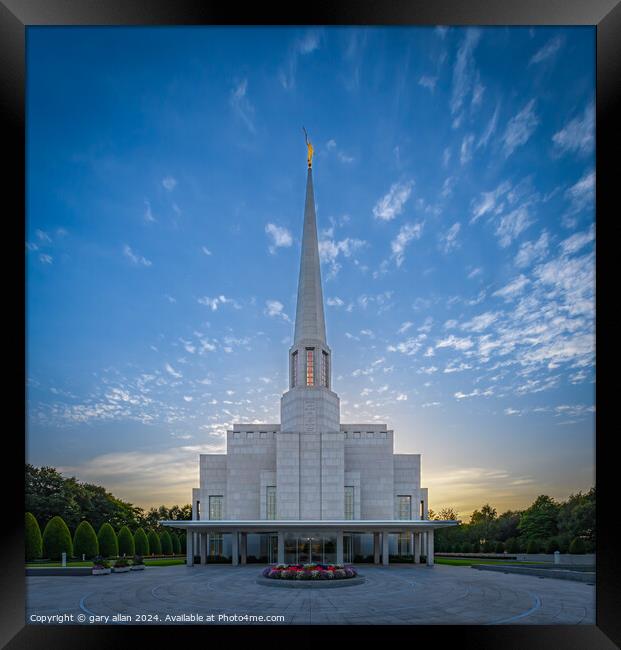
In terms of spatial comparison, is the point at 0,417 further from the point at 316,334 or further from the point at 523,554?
the point at 523,554

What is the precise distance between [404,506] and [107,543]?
1511 centimetres

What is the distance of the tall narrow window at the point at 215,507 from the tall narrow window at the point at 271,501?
9.33 ft

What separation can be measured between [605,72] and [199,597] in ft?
46.1

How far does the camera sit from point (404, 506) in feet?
101

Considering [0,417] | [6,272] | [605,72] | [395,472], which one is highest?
[605,72]

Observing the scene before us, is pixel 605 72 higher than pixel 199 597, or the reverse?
pixel 605 72

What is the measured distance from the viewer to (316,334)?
30.2 meters

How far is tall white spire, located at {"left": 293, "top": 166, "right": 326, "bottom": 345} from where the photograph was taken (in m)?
30.3

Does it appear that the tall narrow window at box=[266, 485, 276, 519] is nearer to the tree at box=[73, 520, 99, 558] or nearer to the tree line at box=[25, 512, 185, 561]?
the tree line at box=[25, 512, 185, 561]

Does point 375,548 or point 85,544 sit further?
point 85,544

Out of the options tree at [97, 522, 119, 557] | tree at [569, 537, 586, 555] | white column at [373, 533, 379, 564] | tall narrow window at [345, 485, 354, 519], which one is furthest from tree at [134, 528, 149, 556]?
tree at [569, 537, 586, 555]

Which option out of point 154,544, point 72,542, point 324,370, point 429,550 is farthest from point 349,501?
point 72,542

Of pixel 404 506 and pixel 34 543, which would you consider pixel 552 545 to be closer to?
pixel 404 506

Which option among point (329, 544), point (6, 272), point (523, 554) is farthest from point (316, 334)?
point (6, 272)
